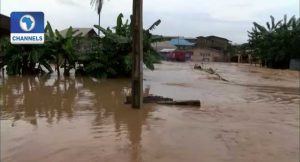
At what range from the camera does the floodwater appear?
6148 millimetres

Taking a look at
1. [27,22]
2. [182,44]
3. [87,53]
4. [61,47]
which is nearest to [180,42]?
[182,44]

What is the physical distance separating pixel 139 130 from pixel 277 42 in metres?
39.3

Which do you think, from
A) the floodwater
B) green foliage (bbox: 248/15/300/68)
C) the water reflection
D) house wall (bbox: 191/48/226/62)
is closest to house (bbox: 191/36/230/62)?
house wall (bbox: 191/48/226/62)

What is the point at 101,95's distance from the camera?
12.8 meters

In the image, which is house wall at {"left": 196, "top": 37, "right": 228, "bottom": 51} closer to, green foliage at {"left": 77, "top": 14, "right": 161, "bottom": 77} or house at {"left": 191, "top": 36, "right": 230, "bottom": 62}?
house at {"left": 191, "top": 36, "right": 230, "bottom": 62}

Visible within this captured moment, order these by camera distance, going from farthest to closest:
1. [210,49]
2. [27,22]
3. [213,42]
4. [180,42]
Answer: [213,42], [180,42], [210,49], [27,22]

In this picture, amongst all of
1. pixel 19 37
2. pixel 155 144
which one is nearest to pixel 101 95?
pixel 19 37

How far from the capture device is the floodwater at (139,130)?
6.15 metres

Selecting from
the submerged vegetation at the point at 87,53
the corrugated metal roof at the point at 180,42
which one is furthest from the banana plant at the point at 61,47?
the corrugated metal roof at the point at 180,42

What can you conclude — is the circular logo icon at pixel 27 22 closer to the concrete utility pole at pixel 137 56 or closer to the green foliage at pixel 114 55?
the concrete utility pole at pixel 137 56

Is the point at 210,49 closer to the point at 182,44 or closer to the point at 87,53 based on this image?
the point at 182,44

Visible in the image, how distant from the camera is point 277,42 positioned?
4475 centimetres

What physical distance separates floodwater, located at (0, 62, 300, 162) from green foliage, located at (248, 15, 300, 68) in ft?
107

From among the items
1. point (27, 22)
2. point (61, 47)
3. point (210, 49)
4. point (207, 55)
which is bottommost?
point (207, 55)
